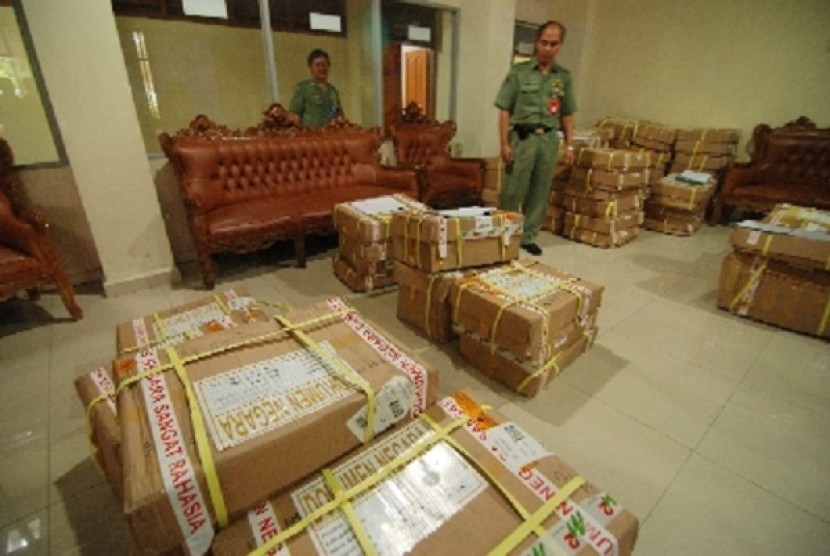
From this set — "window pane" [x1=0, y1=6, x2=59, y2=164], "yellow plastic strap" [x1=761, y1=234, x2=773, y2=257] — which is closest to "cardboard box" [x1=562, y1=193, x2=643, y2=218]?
"yellow plastic strap" [x1=761, y1=234, x2=773, y2=257]

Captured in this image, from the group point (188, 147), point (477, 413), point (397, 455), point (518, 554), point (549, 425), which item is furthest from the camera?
point (188, 147)

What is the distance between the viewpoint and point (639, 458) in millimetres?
1596

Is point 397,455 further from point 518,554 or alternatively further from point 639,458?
point 639,458

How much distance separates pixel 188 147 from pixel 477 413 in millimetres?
3041

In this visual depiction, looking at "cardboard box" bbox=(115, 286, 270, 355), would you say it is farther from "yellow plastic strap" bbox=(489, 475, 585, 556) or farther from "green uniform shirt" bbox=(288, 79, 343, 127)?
"green uniform shirt" bbox=(288, 79, 343, 127)

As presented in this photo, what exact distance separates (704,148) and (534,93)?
2918mm

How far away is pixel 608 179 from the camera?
367 centimetres

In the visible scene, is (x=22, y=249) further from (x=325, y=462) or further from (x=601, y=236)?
(x=601, y=236)

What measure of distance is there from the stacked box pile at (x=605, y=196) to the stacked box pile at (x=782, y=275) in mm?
1216

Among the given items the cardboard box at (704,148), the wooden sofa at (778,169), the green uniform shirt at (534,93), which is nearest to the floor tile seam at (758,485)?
the green uniform shirt at (534,93)

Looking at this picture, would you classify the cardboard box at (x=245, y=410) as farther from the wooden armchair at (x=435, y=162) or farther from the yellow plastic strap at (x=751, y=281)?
the wooden armchair at (x=435, y=162)

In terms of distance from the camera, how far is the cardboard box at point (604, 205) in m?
3.73

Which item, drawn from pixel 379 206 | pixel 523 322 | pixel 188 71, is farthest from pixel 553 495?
pixel 188 71

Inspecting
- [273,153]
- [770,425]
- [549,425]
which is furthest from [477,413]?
[273,153]
